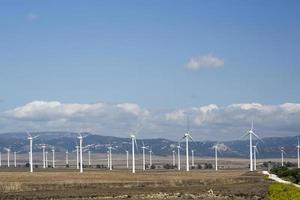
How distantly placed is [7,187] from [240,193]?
28.8m

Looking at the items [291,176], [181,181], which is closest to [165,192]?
[181,181]

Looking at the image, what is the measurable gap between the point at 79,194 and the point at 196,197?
12.8 metres

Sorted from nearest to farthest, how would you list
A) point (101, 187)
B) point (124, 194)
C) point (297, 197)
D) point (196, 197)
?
point (297, 197), point (196, 197), point (124, 194), point (101, 187)

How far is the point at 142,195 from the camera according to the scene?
75938 millimetres

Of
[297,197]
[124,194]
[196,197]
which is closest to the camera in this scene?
[297,197]

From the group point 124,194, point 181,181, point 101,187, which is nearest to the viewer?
point 124,194

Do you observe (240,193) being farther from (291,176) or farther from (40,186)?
(291,176)

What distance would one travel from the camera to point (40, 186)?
90250mm

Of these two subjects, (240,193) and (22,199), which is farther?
(240,193)

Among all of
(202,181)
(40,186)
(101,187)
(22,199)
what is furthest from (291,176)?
(22,199)

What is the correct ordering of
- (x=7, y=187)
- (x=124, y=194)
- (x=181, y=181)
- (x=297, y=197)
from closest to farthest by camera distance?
(x=297, y=197)
(x=124, y=194)
(x=7, y=187)
(x=181, y=181)

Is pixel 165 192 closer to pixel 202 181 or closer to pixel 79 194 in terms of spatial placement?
pixel 79 194

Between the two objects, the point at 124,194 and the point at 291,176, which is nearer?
the point at 124,194

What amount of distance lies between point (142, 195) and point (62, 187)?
1804cm
